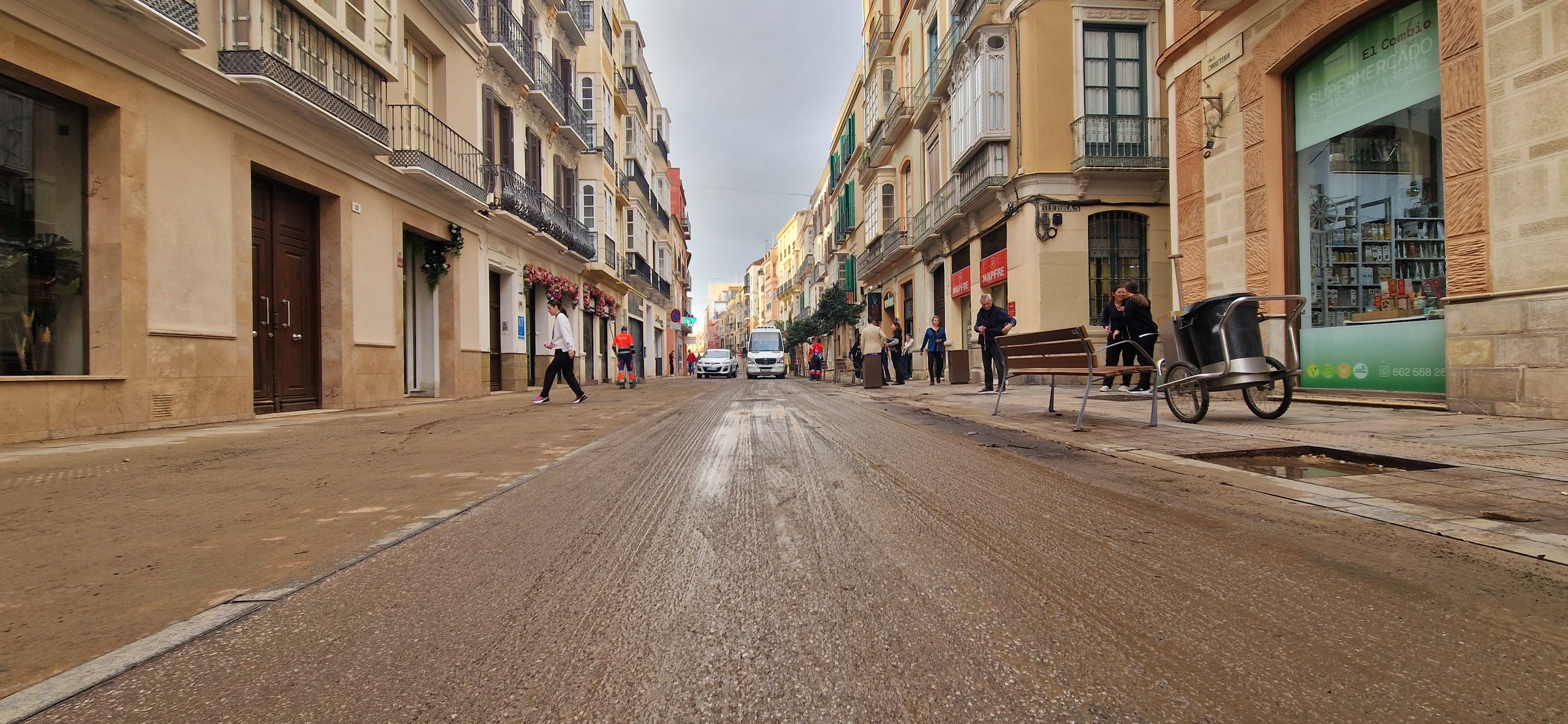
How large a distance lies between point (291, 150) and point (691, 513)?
9508 mm

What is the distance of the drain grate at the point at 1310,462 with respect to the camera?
385cm

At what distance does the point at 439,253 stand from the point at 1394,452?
14.8m

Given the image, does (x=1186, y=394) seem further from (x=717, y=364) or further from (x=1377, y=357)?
(x=717, y=364)

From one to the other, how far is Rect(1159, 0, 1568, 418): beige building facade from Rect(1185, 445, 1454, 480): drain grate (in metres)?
3.01

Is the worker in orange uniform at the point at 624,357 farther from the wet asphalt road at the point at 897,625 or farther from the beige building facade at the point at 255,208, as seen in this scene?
the wet asphalt road at the point at 897,625

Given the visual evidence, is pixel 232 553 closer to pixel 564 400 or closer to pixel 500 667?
pixel 500 667

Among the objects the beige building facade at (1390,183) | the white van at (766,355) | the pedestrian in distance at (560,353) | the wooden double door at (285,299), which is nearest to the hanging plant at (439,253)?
the pedestrian in distance at (560,353)

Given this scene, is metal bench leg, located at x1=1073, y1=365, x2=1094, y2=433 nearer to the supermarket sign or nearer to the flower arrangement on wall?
the supermarket sign

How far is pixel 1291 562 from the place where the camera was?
2.29 m

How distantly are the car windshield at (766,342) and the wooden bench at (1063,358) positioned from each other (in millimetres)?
26116

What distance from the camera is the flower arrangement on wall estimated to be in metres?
18.7

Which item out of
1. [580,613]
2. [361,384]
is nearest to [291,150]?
[361,384]

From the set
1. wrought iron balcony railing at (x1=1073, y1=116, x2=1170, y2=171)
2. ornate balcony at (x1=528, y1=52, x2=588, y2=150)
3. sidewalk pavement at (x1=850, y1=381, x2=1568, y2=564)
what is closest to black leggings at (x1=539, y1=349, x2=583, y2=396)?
sidewalk pavement at (x1=850, y1=381, x2=1568, y2=564)

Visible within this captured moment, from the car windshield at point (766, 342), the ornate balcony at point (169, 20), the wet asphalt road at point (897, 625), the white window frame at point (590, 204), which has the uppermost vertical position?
the white window frame at point (590, 204)
